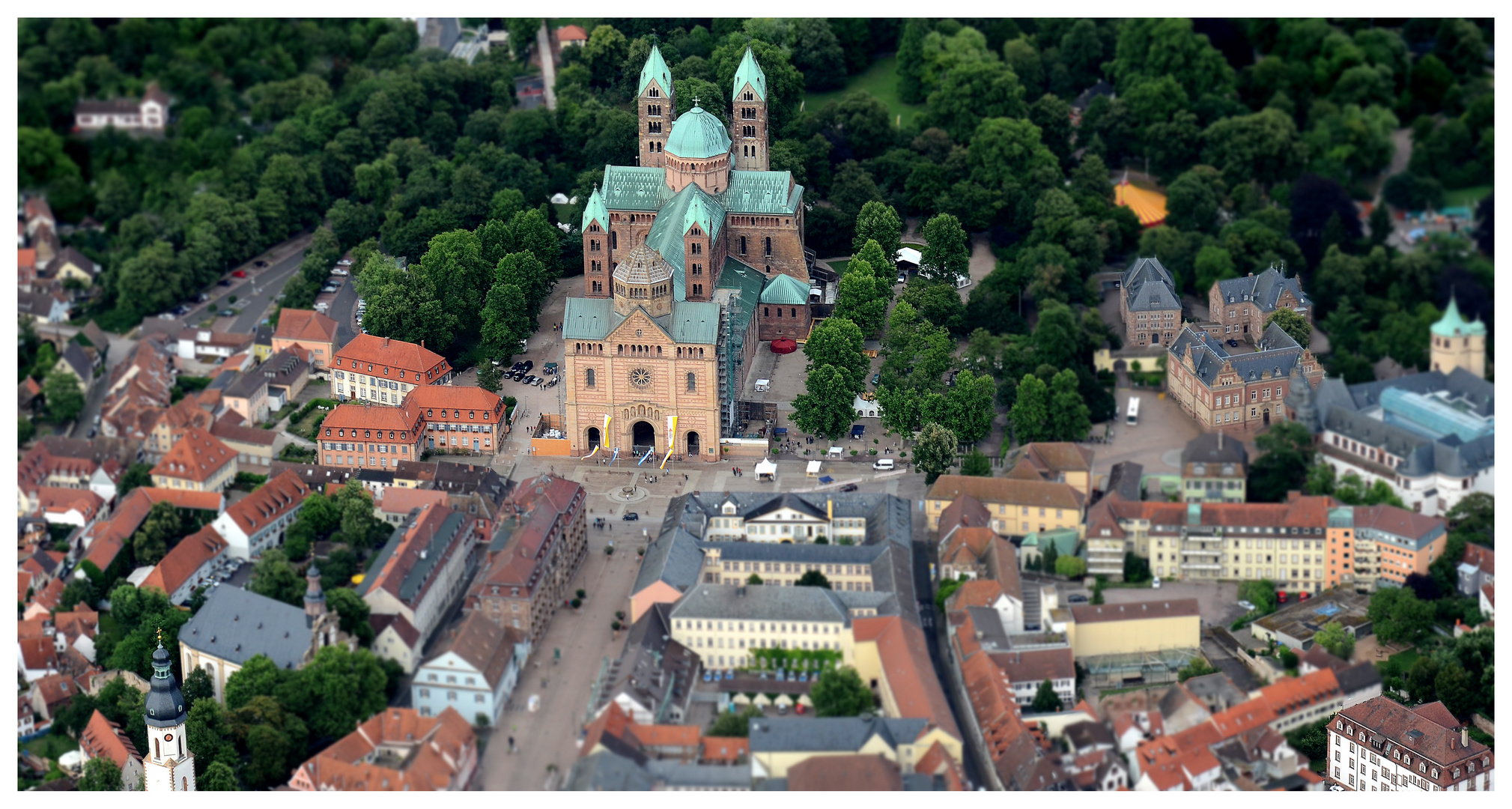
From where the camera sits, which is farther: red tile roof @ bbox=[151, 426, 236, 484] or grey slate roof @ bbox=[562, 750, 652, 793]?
red tile roof @ bbox=[151, 426, 236, 484]

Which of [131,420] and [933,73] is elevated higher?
[933,73]

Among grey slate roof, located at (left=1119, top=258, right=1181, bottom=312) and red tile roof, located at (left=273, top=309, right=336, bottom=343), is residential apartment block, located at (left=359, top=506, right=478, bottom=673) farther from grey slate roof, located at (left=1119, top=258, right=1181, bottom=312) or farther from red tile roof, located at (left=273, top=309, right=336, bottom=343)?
grey slate roof, located at (left=1119, top=258, right=1181, bottom=312)

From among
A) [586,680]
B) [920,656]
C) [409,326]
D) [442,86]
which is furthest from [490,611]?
[442,86]

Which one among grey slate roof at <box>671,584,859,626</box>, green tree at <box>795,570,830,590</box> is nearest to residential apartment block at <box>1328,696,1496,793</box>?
grey slate roof at <box>671,584,859,626</box>

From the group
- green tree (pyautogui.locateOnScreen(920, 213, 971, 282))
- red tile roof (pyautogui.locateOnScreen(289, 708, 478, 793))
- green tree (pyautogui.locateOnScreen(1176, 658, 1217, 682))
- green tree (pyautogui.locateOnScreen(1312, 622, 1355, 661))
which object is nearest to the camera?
red tile roof (pyautogui.locateOnScreen(289, 708, 478, 793))

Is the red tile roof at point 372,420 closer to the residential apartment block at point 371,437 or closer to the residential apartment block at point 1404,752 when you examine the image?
the residential apartment block at point 371,437

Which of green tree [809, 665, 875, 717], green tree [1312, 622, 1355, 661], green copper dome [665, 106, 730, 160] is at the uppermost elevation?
green copper dome [665, 106, 730, 160]

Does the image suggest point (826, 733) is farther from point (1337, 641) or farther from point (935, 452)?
point (935, 452)

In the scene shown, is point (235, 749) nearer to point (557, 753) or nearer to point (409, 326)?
point (557, 753)
